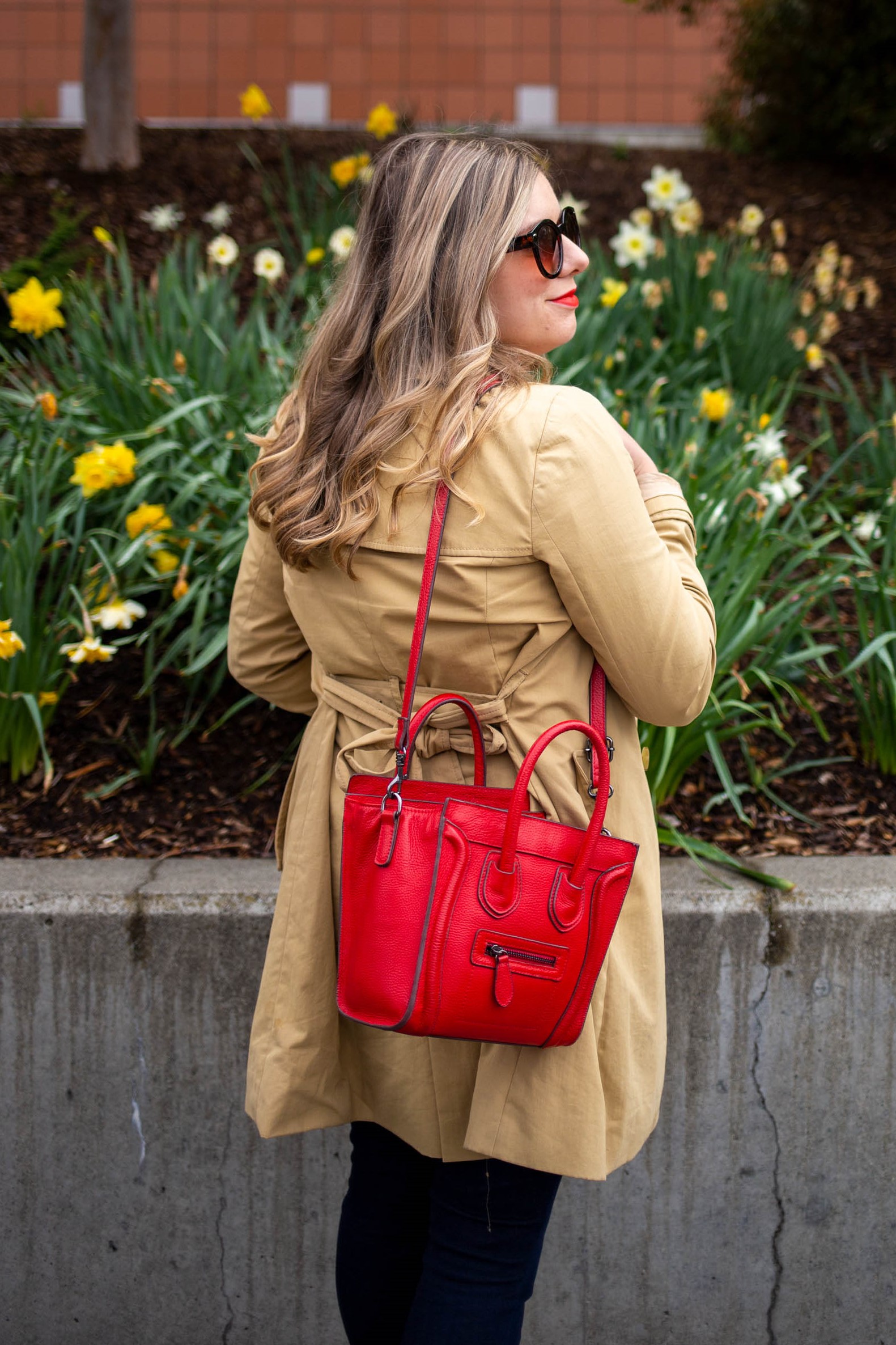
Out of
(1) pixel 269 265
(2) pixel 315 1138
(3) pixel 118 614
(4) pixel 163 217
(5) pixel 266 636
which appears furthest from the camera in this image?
(4) pixel 163 217

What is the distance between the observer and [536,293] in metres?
1.36

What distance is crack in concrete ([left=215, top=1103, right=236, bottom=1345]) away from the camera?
2107 mm

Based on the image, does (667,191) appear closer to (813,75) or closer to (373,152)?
(373,152)

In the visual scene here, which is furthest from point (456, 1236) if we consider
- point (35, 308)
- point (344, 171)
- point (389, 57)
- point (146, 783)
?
point (389, 57)

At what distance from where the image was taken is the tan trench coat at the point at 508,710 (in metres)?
1.24

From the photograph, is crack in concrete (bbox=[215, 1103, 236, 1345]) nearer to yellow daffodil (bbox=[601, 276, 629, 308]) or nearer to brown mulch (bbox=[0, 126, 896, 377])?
yellow daffodil (bbox=[601, 276, 629, 308])

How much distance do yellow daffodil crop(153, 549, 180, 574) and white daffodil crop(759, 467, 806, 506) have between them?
1.41 m

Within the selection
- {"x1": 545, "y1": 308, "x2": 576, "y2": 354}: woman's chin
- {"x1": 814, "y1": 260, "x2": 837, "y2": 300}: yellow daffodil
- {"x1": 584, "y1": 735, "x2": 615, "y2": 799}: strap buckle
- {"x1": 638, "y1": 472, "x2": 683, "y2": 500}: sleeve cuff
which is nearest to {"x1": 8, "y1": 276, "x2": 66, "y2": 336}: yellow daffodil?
{"x1": 545, "y1": 308, "x2": 576, "y2": 354}: woman's chin

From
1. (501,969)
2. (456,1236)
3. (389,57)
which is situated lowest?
(456,1236)

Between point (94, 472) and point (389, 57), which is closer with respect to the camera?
point (94, 472)

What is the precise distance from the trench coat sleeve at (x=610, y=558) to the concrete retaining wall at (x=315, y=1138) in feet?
3.01

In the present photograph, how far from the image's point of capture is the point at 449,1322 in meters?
1.35

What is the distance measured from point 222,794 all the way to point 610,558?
5.10 feet

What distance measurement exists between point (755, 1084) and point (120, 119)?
5427 millimetres
